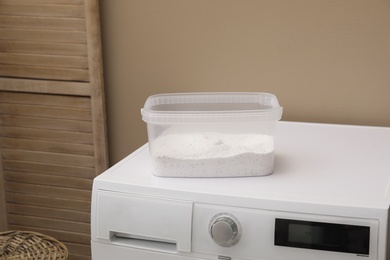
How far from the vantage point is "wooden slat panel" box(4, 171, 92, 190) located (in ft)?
6.97

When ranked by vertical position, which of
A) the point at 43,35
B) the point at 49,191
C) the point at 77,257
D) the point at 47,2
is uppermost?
the point at 47,2

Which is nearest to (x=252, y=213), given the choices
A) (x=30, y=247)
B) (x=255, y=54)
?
(x=255, y=54)

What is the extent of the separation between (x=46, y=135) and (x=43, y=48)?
1.10 ft

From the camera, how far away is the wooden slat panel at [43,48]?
201 cm

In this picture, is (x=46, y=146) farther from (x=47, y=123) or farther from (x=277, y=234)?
(x=277, y=234)

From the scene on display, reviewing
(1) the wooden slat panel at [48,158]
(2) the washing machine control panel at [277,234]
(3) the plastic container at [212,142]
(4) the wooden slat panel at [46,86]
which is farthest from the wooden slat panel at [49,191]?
(2) the washing machine control panel at [277,234]

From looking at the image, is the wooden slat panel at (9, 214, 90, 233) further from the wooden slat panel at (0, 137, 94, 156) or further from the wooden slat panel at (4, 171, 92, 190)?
the wooden slat panel at (0, 137, 94, 156)

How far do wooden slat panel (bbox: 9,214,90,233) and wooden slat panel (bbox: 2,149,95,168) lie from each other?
0.24 m

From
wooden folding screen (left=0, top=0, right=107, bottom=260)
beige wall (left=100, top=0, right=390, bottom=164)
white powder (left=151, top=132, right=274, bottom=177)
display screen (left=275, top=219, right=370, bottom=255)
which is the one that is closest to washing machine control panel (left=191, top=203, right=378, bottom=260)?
display screen (left=275, top=219, right=370, bottom=255)

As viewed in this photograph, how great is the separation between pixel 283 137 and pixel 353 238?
1.75ft

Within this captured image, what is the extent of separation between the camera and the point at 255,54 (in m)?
1.86

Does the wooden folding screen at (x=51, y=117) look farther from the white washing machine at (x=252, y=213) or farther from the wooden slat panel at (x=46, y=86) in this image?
the white washing machine at (x=252, y=213)

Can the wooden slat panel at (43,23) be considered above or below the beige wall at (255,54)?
above

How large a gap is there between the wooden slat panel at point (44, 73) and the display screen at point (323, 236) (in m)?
1.08
